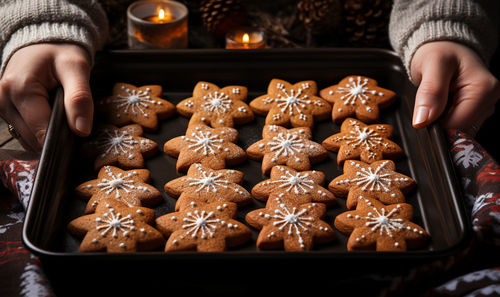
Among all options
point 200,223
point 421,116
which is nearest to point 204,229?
point 200,223

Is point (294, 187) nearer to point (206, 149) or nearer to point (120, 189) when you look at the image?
point (206, 149)

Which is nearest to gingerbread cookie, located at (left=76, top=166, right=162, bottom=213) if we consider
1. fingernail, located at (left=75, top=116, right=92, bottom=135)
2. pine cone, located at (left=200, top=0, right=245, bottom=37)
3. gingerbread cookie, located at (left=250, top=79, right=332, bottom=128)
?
fingernail, located at (left=75, top=116, right=92, bottom=135)

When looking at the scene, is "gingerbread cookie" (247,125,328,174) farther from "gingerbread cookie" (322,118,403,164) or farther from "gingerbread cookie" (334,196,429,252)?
"gingerbread cookie" (334,196,429,252)

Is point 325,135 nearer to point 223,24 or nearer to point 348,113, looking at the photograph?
point 348,113

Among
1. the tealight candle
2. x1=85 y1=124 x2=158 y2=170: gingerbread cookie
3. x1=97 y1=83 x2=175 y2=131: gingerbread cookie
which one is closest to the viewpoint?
x1=85 y1=124 x2=158 y2=170: gingerbread cookie

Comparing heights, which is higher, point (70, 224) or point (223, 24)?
point (223, 24)

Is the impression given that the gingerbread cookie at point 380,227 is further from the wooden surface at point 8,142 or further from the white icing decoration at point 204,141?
the wooden surface at point 8,142

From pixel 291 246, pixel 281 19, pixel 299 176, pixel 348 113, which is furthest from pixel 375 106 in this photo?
pixel 281 19

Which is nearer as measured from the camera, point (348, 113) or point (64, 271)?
point (64, 271)
